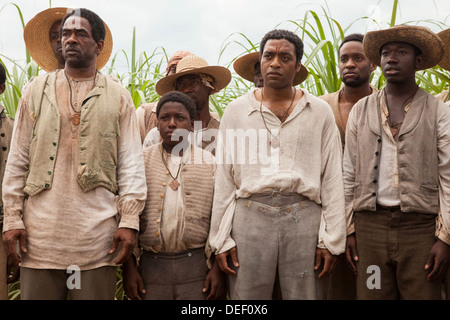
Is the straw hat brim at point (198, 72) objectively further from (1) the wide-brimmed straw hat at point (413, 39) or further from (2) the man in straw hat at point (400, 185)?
(2) the man in straw hat at point (400, 185)

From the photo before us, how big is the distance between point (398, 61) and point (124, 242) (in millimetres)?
1904

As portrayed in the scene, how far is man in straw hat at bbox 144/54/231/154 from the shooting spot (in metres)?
4.34

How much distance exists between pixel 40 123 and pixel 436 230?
2.23 meters

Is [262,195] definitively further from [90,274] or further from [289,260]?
[90,274]

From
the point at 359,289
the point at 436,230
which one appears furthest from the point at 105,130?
the point at 436,230

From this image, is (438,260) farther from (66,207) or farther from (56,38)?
(56,38)

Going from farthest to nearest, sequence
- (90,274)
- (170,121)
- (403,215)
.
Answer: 1. (170,121)
2. (403,215)
3. (90,274)

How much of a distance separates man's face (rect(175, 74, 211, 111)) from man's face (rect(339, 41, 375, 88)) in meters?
1.05

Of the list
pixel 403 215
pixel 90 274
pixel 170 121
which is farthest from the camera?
pixel 170 121

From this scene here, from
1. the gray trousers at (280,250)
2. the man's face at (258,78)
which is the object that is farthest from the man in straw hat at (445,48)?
the gray trousers at (280,250)

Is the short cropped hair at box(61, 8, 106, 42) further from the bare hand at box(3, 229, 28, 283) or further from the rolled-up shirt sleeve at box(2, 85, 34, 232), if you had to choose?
the bare hand at box(3, 229, 28, 283)

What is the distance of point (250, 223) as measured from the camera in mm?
3176

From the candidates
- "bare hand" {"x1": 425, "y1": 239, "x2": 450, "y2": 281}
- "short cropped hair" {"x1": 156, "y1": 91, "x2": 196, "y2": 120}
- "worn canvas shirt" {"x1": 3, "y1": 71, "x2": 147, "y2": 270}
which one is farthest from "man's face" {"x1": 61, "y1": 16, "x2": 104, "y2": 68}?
"bare hand" {"x1": 425, "y1": 239, "x2": 450, "y2": 281}
